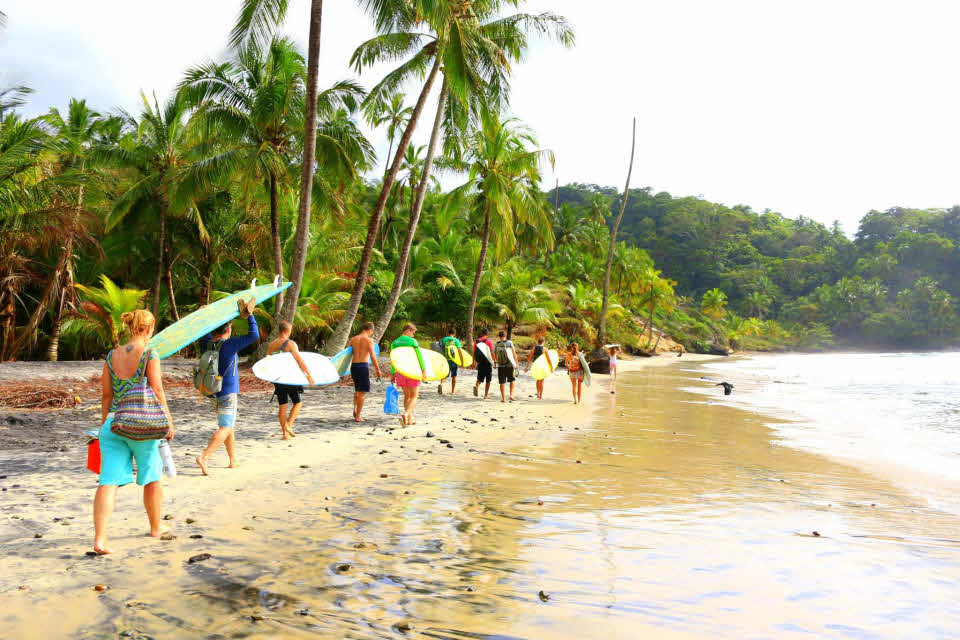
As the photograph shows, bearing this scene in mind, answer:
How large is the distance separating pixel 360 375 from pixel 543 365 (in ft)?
18.4

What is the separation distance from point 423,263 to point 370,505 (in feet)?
85.9

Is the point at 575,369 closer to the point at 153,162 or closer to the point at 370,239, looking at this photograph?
the point at 370,239

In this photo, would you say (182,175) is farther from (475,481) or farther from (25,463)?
(475,481)

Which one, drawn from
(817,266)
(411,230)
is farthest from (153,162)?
(817,266)

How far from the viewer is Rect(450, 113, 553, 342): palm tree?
73.0 ft

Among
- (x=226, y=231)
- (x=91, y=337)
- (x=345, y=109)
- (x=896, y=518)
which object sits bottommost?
(x=896, y=518)

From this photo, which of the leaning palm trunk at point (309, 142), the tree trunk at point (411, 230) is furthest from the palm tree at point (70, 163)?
the tree trunk at point (411, 230)

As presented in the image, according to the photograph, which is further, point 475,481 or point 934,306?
point 934,306

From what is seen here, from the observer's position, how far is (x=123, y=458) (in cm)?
395

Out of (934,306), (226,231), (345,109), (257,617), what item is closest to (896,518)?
(257,617)

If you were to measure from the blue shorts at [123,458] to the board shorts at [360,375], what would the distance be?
5499 millimetres

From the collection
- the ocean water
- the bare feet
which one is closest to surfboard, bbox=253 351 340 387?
the bare feet

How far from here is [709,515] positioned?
5281mm

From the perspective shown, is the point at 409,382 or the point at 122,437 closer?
the point at 122,437
